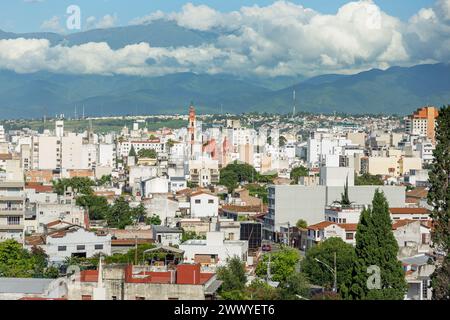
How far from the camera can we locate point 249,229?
52.9 ft

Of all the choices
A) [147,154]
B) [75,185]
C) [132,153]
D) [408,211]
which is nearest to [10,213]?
[408,211]

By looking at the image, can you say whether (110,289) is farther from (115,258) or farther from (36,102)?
(36,102)

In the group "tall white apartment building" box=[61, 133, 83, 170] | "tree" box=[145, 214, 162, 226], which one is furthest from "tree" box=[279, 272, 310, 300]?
"tall white apartment building" box=[61, 133, 83, 170]

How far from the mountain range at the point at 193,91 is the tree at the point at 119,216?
3.31 metres

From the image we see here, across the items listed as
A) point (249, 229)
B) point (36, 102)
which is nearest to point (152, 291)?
point (249, 229)

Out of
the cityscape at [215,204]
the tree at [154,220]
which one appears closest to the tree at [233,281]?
the cityscape at [215,204]

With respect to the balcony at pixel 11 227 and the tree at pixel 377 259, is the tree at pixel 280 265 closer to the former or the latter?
the tree at pixel 377 259

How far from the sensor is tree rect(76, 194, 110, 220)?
809 inches

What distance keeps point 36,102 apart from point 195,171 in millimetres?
7387

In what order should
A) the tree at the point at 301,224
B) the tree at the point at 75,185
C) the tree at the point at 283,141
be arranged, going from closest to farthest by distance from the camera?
1. the tree at the point at 301,224
2. the tree at the point at 75,185
3. the tree at the point at 283,141

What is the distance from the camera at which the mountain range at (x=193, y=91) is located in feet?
98.5

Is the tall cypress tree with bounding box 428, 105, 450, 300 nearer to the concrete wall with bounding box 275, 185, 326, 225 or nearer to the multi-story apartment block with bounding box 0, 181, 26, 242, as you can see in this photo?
the multi-story apartment block with bounding box 0, 181, 26, 242

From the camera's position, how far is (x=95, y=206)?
69.3 ft
